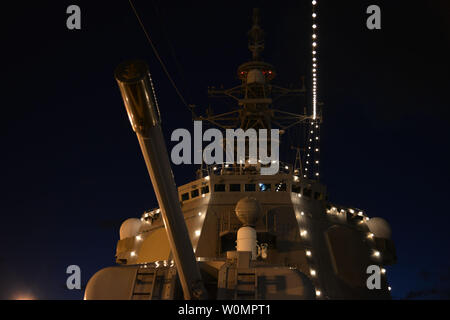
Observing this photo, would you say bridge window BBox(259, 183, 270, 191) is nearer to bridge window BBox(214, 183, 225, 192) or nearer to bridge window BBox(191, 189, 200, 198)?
bridge window BBox(214, 183, 225, 192)

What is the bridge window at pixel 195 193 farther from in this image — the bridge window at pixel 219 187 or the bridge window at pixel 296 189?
the bridge window at pixel 296 189

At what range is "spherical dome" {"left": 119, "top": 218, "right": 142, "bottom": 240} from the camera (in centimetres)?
1559

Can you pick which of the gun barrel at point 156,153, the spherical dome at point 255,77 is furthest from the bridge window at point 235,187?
the gun barrel at point 156,153

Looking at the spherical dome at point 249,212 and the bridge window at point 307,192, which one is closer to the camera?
the spherical dome at point 249,212

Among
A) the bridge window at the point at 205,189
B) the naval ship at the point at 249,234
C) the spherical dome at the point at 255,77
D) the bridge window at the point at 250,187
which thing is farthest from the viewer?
the spherical dome at the point at 255,77

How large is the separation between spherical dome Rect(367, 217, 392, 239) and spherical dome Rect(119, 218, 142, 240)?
7.46m

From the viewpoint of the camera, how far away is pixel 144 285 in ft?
25.1

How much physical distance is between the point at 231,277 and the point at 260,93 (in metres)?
10.7

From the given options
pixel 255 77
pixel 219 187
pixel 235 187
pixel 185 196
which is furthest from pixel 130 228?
pixel 255 77

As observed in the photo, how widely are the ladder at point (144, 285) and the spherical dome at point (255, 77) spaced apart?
1051 cm

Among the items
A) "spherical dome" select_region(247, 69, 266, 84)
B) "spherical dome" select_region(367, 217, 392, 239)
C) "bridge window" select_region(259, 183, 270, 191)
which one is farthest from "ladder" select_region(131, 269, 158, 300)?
"spherical dome" select_region(247, 69, 266, 84)

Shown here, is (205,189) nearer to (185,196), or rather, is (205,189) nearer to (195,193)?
(195,193)

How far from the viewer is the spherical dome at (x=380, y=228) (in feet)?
48.0
